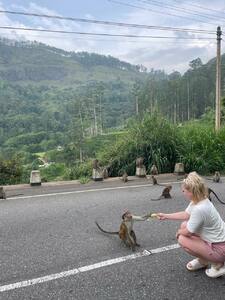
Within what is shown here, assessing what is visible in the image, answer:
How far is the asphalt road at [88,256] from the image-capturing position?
361 cm

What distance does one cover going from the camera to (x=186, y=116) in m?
60.5

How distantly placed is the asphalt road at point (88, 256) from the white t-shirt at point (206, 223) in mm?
480

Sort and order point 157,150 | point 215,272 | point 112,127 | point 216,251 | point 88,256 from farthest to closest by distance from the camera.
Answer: point 112,127 < point 157,150 < point 88,256 < point 215,272 < point 216,251

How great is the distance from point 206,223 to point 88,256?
5.02 ft

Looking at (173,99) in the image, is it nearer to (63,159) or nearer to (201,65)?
(201,65)

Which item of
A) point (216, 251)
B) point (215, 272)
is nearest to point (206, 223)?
point (216, 251)

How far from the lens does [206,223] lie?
3.73 m

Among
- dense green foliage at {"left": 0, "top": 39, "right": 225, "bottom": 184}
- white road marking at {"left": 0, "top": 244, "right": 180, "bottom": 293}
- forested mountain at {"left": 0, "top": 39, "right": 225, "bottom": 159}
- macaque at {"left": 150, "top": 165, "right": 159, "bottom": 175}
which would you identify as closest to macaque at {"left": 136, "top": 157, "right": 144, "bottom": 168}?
macaque at {"left": 150, "top": 165, "right": 159, "bottom": 175}

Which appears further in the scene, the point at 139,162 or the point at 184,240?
the point at 139,162

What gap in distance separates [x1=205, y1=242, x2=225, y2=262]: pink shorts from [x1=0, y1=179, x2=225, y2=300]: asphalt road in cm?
27

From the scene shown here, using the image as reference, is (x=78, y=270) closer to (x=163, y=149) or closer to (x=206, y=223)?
(x=206, y=223)

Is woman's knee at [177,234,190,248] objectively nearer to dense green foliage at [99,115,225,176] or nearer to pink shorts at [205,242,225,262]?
pink shorts at [205,242,225,262]

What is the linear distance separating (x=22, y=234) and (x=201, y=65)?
70.7m

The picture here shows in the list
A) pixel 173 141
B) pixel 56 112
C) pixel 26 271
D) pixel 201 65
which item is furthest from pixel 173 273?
pixel 56 112
